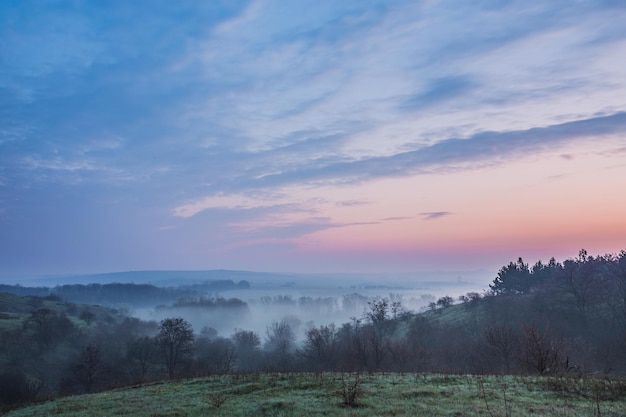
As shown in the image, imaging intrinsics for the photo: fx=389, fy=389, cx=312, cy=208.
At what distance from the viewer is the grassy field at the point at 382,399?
16203 mm

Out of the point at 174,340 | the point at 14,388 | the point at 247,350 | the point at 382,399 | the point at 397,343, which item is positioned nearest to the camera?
the point at 382,399

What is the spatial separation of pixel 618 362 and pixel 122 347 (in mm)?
121458

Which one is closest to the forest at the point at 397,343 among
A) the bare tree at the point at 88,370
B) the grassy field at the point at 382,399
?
the bare tree at the point at 88,370

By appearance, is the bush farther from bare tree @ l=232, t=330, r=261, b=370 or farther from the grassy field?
the grassy field

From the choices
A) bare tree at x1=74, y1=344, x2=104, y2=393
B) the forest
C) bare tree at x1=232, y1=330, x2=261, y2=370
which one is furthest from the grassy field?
bare tree at x1=232, y1=330, x2=261, y2=370

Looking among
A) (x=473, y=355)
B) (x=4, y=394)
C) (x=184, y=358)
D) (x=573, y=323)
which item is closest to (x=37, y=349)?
(x=4, y=394)

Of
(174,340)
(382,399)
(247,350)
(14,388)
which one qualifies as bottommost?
(247,350)

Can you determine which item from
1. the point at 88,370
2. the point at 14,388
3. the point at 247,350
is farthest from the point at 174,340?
the point at 247,350

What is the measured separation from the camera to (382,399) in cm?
1862

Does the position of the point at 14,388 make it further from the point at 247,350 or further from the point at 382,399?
the point at 382,399

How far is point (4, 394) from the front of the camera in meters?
68.8

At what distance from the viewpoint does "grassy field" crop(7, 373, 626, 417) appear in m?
16.2

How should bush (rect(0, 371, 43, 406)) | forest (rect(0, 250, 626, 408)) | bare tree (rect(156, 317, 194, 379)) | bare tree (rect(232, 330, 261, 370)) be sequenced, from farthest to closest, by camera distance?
bare tree (rect(232, 330, 261, 370))
bare tree (rect(156, 317, 194, 379))
bush (rect(0, 371, 43, 406))
forest (rect(0, 250, 626, 408))

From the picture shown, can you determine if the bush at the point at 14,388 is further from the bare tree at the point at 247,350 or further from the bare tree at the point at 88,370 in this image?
the bare tree at the point at 247,350
